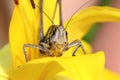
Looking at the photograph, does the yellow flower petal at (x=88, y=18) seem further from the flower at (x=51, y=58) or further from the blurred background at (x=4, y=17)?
the blurred background at (x=4, y=17)

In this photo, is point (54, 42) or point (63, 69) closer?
point (63, 69)

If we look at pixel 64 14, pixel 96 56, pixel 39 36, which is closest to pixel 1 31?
pixel 39 36

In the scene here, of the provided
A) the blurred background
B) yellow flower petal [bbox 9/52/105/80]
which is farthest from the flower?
the blurred background

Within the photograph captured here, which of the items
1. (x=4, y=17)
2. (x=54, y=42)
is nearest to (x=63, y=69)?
(x=54, y=42)

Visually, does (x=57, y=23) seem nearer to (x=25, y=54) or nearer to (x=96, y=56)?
(x=25, y=54)

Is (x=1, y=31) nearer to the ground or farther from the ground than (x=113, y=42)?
farther from the ground

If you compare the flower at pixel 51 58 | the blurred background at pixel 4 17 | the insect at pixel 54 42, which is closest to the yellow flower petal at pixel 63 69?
the flower at pixel 51 58

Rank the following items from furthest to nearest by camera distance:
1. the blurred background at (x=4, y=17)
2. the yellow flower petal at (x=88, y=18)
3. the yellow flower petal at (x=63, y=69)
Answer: the blurred background at (x=4, y=17), the yellow flower petal at (x=88, y=18), the yellow flower petal at (x=63, y=69)

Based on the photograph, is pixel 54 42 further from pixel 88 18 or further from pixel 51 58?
pixel 51 58
